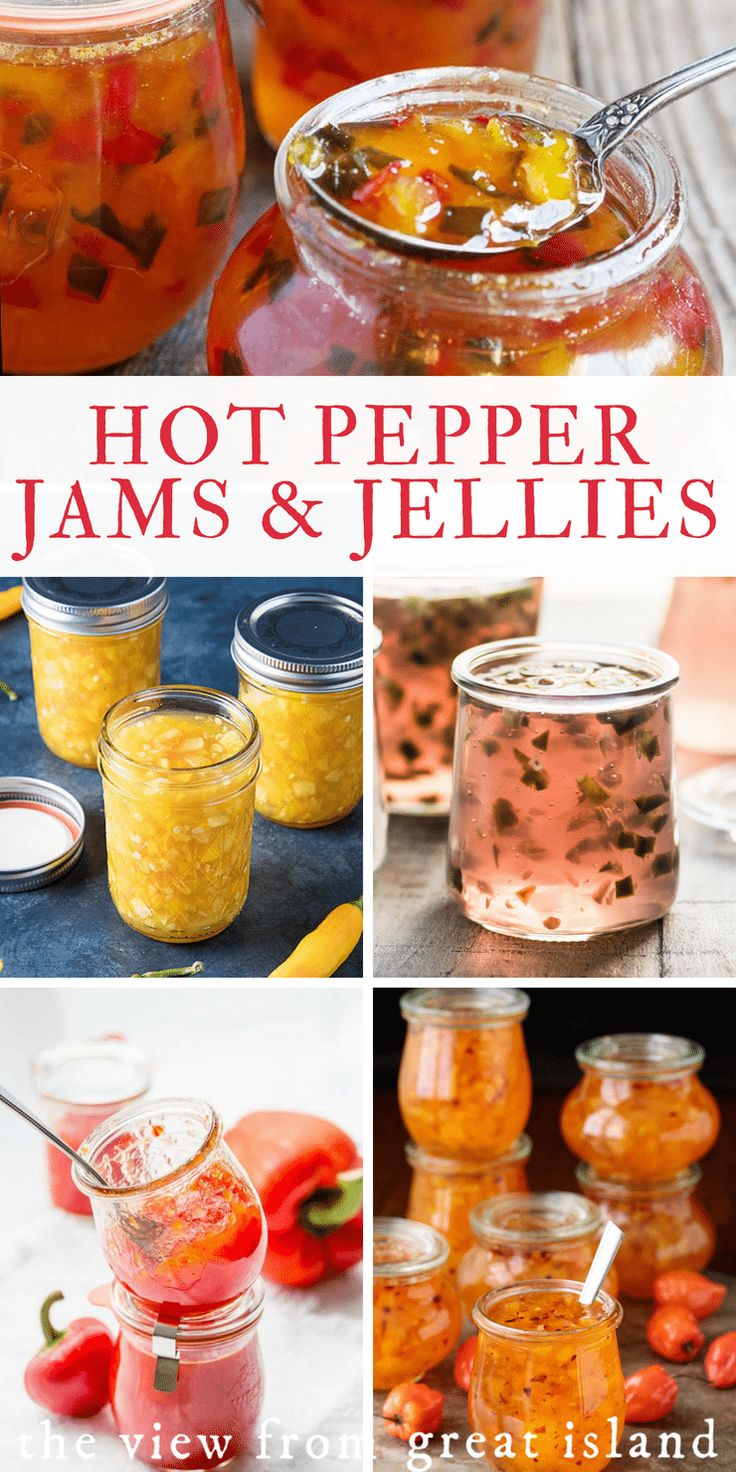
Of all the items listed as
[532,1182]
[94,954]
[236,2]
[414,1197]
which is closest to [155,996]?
[94,954]

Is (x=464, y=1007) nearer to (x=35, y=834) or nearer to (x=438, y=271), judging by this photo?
(x=35, y=834)

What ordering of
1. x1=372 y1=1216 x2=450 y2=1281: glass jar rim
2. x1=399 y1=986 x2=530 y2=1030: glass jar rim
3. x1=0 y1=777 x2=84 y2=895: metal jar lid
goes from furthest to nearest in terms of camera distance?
1. x1=399 y1=986 x2=530 y2=1030: glass jar rim
2. x1=372 y1=1216 x2=450 y2=1281: glass jar rim
3. x1=0 y1=777 x2=84 y2=895: metal jar lid

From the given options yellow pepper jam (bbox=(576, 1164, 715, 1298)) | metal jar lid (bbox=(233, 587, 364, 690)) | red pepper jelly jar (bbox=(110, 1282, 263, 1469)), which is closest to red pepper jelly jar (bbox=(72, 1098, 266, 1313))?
red pepper jelly jar (bbox=(110, 1282, 263, 1469))

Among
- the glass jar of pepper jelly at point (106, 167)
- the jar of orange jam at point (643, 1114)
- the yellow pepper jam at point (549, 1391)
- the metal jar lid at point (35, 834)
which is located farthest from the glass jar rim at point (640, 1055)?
the glass jar of pepper jelly at point (106, 167)

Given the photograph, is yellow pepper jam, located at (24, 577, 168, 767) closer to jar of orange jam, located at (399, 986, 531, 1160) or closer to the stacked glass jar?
jar of orange jam, located at (399, 986, 531, 1160)

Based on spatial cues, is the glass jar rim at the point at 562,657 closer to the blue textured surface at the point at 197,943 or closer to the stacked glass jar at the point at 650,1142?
the blue textured surface at the point at 197,943

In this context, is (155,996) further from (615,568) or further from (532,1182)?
(532,1182)
